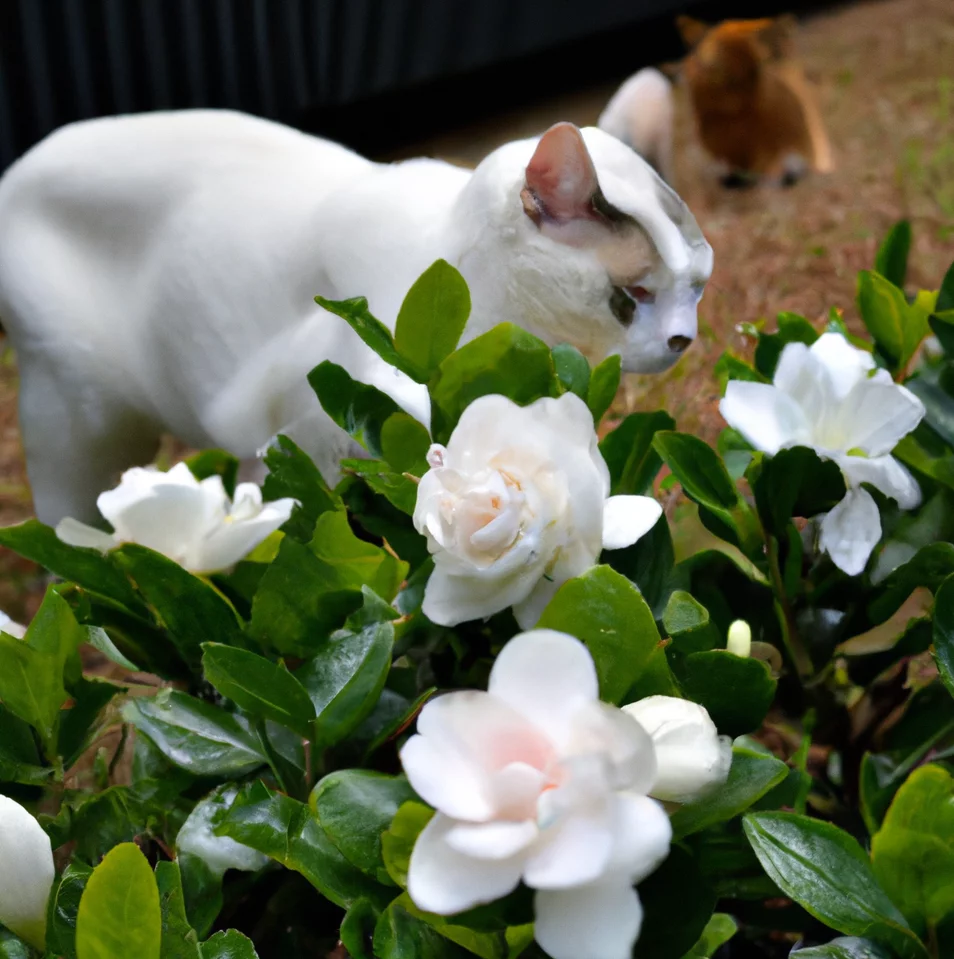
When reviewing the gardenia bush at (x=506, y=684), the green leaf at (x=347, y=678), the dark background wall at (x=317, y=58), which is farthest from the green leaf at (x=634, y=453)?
the dark background wall at (x=317, y=58)

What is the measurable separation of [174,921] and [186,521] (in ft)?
0.45

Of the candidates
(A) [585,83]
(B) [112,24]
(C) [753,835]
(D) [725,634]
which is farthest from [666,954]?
(A) [585,83]

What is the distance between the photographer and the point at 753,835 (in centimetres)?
23

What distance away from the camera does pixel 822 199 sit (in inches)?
51.0

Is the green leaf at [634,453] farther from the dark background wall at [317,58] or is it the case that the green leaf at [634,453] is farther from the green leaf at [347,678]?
the dark background wall at [317,58]

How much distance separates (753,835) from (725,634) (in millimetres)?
115

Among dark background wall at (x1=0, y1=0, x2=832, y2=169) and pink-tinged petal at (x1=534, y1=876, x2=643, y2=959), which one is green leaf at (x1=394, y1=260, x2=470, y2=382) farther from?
dark background wall at (x1=0, y1=0, x2=832, y2=169)

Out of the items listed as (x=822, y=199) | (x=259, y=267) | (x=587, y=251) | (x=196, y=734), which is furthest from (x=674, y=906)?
(x=822, y=199)

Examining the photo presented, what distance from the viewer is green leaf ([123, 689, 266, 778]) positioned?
274 mm

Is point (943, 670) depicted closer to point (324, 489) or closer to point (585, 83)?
point (324, 489)

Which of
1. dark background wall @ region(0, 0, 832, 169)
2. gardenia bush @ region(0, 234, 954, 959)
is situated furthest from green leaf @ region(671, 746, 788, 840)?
dark background wall @ region(0, 0, 832, 169)

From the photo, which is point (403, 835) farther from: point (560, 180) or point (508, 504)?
point (560, 180)

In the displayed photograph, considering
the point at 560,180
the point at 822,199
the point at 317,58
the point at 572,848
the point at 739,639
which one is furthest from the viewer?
the point at 317,58

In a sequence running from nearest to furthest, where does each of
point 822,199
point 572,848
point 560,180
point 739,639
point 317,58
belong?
point 572,848
point 739,639
point 560,180
point 822,199
point 317,58
